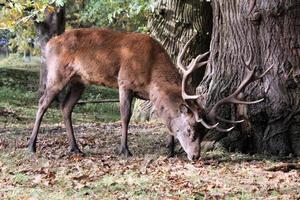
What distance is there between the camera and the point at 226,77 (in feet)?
30.6

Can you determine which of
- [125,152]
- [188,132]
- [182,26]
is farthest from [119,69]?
[182,26]

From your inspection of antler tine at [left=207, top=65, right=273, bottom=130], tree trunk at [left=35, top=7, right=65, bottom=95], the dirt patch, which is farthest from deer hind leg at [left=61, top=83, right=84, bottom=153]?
tree trunk at [left=35, top=7, right=65, bottom=95]

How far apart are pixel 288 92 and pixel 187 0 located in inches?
178

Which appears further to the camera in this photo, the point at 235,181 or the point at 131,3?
the point at 131,3

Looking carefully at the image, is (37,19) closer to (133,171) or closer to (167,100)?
(167,100)

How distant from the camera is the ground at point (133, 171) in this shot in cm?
675

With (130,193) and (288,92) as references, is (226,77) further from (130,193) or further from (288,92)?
(130,193)

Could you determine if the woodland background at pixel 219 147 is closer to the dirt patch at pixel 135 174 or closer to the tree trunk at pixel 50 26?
the dirt patch at pixel 135 174

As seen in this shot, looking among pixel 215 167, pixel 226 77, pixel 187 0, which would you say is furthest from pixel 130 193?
pixel 187 0

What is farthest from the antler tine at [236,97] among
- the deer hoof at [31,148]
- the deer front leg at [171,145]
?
the deer hoof at [31,148]

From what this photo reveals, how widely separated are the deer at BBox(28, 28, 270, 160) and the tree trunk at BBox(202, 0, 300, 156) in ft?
1.56

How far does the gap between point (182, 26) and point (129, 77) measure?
13.6 ft

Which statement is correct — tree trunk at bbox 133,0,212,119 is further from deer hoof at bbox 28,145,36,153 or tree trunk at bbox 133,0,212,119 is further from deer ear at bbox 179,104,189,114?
→ deer hoof at bbox 28,145,36,153

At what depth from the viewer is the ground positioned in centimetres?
675
